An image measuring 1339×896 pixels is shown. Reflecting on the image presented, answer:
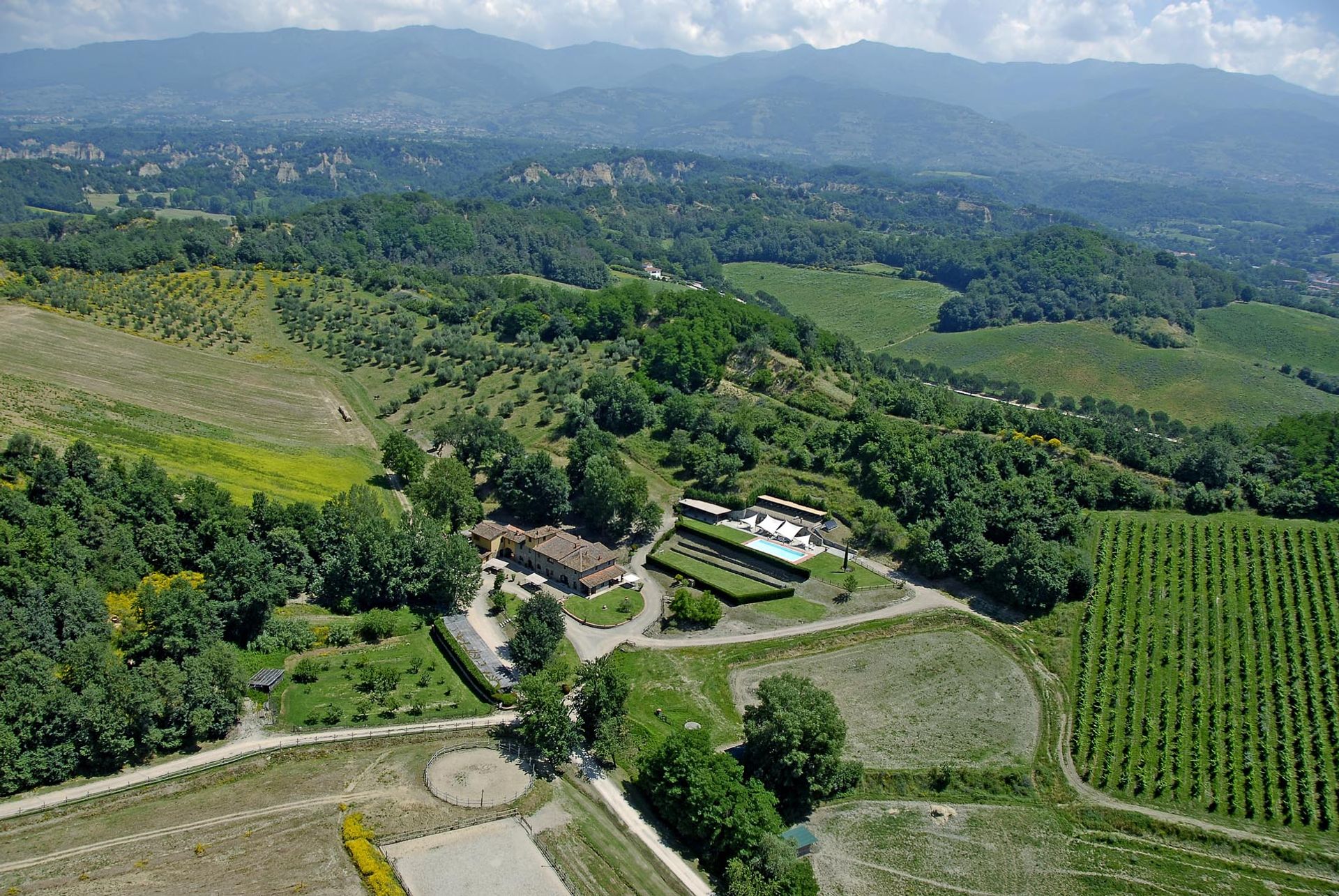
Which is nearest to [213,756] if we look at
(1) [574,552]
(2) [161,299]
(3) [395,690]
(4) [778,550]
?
(3) [395,690]

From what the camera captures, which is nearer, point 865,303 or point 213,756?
point 213,756

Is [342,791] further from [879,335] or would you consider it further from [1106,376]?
[879,335]

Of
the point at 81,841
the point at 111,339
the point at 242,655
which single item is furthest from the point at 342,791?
the point at 111,339

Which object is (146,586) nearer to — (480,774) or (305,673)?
(305,673)

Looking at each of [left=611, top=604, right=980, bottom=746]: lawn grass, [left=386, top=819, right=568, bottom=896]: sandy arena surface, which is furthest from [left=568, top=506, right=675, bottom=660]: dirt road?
[left=386, top=819, right=568, bottom=896]: sandy arena surface

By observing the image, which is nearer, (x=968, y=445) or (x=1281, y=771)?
(x=1281, y=771)

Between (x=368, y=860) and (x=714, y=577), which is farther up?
(x=368, y=860)
